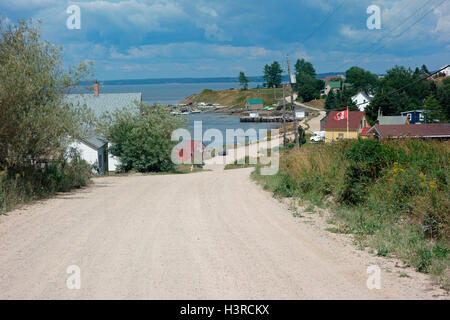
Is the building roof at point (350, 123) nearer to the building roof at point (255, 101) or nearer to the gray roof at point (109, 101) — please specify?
the gray roof at point (109, 101)

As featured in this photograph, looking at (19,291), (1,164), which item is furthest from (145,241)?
(1,164)

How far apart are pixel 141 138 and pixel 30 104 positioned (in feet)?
67.1

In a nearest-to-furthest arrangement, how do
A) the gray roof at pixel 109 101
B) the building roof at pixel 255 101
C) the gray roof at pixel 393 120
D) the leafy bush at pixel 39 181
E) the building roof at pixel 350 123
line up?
the leafy bush at pixel 39 181
the gray roof at pixel 109 101
the gray roof at pixel 393 120
the building roof at pixel 350 123
the building roof at pixel 255 101

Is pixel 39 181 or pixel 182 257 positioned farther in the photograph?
pixel 39 181

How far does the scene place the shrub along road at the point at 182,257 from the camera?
622cm

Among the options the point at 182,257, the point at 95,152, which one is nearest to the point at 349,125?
the point at 95,152

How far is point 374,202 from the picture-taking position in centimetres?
1130

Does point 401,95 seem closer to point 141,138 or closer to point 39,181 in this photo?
point 141,138

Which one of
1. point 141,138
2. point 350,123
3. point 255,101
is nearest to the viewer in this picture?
point 141,138

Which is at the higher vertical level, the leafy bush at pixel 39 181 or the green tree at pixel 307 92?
the green tree at pixel 307 92

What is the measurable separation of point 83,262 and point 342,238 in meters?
5.24

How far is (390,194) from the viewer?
10.9m

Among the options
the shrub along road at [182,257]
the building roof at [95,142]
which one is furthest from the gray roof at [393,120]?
the shrub along road at [182,257]

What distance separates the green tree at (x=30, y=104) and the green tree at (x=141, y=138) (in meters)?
16.5
